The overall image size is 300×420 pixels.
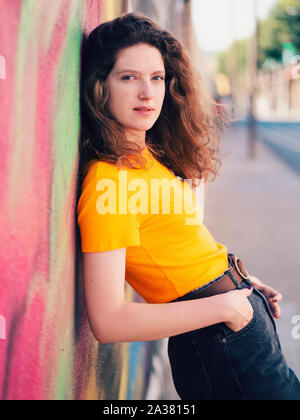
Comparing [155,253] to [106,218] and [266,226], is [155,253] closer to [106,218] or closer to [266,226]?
[106,218]

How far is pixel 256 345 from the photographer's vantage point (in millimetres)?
1516

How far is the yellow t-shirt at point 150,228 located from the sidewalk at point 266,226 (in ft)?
3.54

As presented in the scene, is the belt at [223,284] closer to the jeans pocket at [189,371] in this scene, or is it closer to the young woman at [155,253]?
the young woman at [155,253]

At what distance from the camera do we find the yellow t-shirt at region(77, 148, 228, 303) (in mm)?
1353

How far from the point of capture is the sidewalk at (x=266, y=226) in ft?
14.9

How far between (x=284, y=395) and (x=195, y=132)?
932 millimetres

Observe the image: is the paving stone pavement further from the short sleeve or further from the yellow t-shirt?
the short sleeve

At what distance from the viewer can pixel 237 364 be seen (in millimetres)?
1502

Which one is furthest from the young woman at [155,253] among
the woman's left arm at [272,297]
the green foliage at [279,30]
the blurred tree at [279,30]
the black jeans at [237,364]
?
the blurred tree at [279,30]

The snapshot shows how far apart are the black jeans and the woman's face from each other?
0.63 m

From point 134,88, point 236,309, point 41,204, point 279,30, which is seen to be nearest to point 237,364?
point 236,309

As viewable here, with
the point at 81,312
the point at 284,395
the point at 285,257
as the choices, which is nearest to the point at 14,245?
the point at 81,312

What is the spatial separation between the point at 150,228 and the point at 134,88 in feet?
1.36
